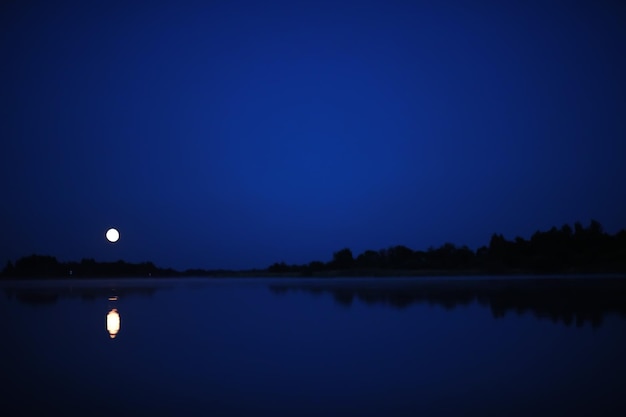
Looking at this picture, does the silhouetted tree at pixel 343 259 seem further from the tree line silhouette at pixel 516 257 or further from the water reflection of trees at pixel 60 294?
the water reflection of trees at pixel 60 294

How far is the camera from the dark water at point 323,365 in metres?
8.04

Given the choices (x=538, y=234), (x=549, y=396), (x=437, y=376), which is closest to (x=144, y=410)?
(x=437, y=376)

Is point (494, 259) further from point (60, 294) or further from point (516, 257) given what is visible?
point (60, 294)

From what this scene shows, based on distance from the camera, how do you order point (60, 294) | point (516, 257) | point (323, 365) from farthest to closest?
point (516, 257) → point (60, 294) → point (323, 365)

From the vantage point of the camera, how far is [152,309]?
941 inches

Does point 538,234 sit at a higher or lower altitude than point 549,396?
higher

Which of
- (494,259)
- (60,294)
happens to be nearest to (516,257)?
(494,259)

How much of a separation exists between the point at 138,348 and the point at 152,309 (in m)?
11.1

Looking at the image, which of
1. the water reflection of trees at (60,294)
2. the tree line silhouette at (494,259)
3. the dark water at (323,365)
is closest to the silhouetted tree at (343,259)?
the tree line silhouette at (494,259)

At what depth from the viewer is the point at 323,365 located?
35.6 feet

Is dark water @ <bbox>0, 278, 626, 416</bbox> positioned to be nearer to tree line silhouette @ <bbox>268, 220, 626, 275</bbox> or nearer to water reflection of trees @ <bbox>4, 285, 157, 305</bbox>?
water reflection of trees @ <bbox>4, 285, 157, 305</bbox>

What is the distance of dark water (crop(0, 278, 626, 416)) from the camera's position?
8.04 m

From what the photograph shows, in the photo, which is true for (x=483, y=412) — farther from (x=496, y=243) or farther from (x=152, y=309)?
(x=496, y=243)

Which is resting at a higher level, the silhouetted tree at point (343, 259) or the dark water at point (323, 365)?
the silhouetted tree at point (343, 259)
